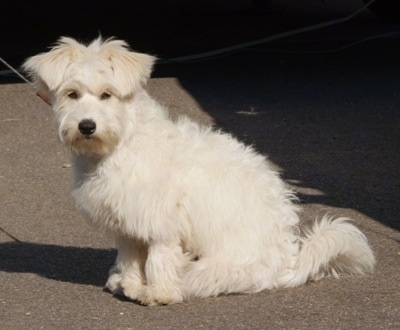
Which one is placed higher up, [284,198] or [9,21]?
[284,198]

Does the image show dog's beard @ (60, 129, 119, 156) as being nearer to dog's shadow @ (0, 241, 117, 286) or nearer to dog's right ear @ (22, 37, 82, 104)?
dog's right ear @ (22, 37, 82, 104)

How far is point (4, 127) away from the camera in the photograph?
36.7 ft

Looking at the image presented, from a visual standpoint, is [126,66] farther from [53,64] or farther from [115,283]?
[115,283]

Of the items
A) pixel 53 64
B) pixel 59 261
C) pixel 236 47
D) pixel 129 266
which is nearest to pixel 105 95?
pixel 53 64

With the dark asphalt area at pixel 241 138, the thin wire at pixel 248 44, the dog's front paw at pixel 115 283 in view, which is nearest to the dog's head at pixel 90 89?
the dog's front paw at pixel 115 283

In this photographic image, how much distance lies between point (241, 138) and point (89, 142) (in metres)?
5.04

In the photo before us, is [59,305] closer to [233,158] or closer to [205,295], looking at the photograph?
[205,295]

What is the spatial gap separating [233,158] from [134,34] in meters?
10.5

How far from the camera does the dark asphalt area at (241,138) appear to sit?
5.80 metres

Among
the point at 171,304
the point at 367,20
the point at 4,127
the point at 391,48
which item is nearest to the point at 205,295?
the point at 171,304

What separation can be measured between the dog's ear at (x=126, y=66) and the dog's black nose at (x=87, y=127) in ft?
0.85

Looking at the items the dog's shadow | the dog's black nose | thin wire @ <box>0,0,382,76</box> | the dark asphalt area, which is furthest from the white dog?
thin wire @ <box>0,0,382,76</box>

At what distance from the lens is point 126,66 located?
18.9 ft

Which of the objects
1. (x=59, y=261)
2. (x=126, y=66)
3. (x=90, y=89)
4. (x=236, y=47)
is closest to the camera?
(x=90, y=89)
